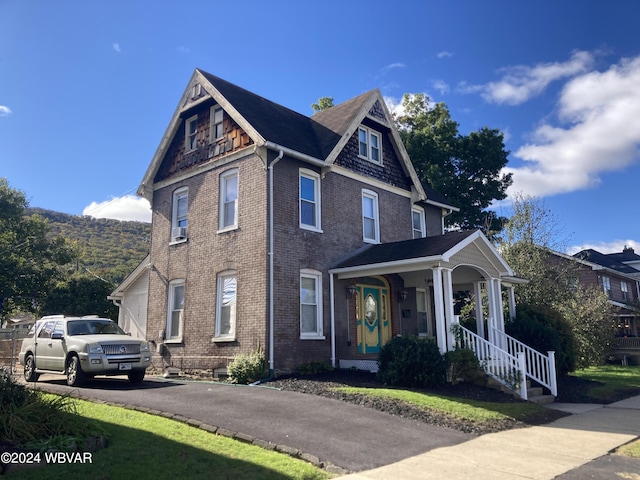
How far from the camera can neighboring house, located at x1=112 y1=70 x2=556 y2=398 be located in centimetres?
1460

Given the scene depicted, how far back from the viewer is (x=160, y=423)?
810cm

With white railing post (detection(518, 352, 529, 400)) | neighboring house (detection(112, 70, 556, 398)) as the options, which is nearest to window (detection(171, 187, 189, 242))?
neighboring house (detection(112, 70, 556, 398))

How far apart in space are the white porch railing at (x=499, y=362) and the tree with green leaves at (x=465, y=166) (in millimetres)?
18160

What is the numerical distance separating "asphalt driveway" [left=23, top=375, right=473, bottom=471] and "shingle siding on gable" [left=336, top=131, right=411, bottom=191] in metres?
8.59

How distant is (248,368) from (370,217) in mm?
7383

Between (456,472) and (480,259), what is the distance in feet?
32.1

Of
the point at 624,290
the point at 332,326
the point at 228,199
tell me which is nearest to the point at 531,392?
the point at 332,326

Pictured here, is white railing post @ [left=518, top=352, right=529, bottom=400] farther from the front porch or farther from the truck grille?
the truck grille

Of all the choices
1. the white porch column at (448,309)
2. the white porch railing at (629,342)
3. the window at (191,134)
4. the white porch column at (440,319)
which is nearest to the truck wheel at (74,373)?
the window at (191,134)

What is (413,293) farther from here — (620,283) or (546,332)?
(620,283)

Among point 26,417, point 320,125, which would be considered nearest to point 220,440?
point 26,417

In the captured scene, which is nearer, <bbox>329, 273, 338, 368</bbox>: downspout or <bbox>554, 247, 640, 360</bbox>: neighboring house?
<bbox>329, 273, 338, 368</bbox>: downspout

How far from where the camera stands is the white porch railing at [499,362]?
1236 cm

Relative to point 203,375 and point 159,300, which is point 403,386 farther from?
point 159,300
